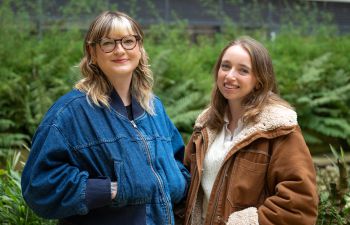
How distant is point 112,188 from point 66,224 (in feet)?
1.27

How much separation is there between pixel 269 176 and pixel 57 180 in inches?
45.8

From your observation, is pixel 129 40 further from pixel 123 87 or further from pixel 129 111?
pixel 129 111

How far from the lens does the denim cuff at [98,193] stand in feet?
8.20

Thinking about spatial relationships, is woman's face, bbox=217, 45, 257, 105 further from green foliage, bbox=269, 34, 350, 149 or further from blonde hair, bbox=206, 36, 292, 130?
green foliage, bbox=269, 34, 350, 149

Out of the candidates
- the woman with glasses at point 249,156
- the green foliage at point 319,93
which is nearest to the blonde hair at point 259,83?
the woman with glasses at point 249,156

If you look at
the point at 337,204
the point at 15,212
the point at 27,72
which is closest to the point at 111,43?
the point at 15,212

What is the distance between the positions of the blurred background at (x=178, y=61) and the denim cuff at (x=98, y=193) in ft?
A: 6.57

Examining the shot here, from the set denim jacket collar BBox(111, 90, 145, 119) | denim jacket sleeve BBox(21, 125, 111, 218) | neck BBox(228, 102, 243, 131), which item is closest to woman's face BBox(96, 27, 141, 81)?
denim jacket collar BBox(111, 90, 145, 119)

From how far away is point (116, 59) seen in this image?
2697 millimetres

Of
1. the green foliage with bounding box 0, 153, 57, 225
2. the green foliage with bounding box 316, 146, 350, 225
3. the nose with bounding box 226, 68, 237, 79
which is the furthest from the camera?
the green foliage with bounding box 0, 153, 57, 225

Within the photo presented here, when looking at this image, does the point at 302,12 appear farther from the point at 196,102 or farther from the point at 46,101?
the point at 46,101

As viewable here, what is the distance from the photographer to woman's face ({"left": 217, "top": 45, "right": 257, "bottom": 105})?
2.89 meters

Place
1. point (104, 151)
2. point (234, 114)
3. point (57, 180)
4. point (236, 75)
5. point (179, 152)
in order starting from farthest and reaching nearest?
point (179, 152) → point (234, 114) → point (236, 75) → point (104, 151) → point (57, 180)

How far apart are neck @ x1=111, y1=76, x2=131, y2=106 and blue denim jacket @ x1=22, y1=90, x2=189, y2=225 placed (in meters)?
0.06
